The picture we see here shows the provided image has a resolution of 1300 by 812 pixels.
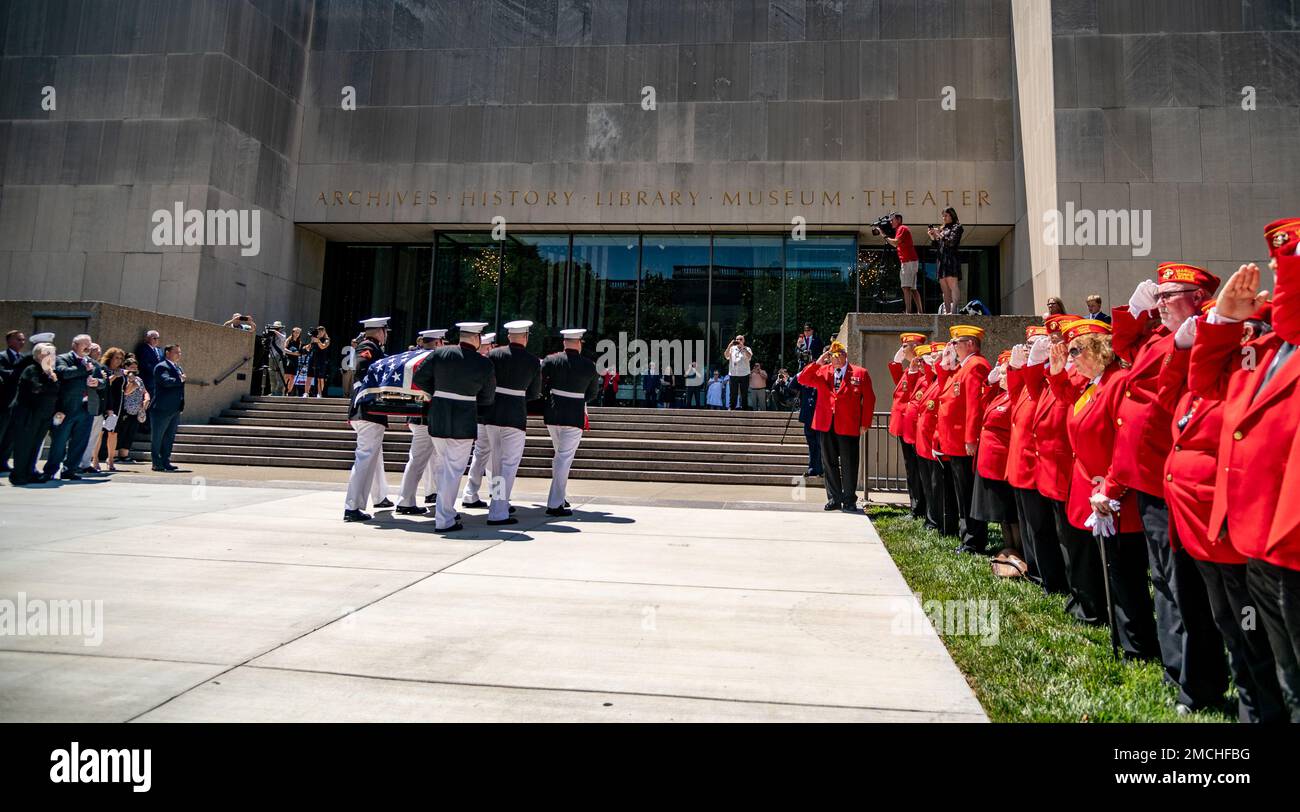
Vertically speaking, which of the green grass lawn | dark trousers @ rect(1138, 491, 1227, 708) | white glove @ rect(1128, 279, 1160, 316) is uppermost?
white glove @ rect(1128, 279, 1160, 316)

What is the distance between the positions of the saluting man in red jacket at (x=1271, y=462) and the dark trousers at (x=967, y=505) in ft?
13.4

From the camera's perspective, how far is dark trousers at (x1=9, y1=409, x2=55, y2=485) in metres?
9.62

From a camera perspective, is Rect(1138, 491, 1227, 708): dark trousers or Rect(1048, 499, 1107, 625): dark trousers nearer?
Rect(1138, 491, 1227, 708): dark trousers

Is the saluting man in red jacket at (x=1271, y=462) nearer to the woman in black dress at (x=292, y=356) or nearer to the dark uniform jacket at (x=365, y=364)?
the dark uniform jacket at (x=365, y=364)

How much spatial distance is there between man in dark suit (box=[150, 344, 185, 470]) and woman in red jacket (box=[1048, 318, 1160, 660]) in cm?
1293

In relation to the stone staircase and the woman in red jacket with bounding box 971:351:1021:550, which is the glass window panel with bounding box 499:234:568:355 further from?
the woman in red jacket with bounding box 971:351:1021:550

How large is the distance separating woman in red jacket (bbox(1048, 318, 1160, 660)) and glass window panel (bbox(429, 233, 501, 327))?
19.1 meters

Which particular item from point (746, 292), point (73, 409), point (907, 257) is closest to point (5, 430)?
point (73, 409)

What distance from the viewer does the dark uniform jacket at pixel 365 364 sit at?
784cm

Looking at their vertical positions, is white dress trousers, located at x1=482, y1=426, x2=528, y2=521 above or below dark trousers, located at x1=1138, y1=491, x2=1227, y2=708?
above

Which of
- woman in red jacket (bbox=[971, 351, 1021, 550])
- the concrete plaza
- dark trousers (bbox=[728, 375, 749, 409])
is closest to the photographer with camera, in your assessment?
dark trousers (bbox=[728, 375, 749, 409])
